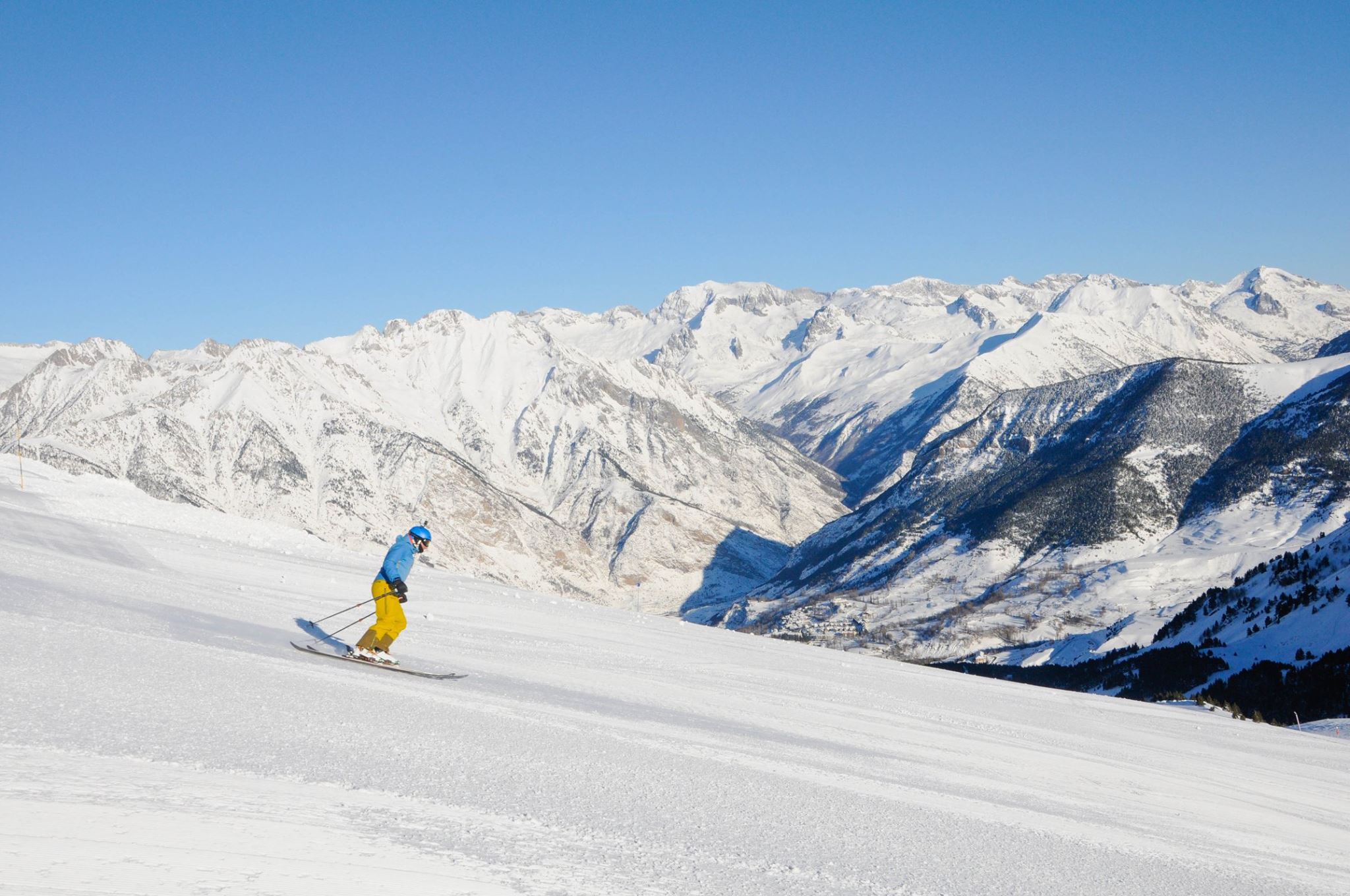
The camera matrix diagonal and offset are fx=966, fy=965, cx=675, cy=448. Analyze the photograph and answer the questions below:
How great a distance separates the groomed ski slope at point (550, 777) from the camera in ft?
20.4

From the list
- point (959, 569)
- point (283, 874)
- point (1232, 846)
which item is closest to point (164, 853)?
point (283, 874)

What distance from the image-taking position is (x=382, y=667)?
13750 mm

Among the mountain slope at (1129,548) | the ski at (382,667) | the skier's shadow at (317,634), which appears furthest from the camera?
the mountain slope at (1129,548)

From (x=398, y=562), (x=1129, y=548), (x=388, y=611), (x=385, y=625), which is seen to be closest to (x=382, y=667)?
(x=385, y=625)

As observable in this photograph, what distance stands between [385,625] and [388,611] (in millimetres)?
208

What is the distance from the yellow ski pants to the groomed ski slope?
3.65 ft

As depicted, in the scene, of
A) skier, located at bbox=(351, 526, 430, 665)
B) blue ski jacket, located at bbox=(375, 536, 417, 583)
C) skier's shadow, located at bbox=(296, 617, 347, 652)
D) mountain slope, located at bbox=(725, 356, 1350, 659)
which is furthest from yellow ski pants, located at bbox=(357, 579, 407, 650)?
mountain slope, located at bbox=(725, 356, 1350, 659)

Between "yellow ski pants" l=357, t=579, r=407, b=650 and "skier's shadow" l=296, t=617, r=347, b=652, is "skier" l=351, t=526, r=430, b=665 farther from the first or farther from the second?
"skier's shadow" l=296, t=617, r=347, b=652

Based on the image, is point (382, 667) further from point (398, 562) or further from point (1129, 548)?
point (1129, 548)

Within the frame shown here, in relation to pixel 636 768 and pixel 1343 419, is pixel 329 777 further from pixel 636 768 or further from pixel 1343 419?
pixel 1343 419

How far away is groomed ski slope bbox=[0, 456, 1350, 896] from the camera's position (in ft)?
20.4

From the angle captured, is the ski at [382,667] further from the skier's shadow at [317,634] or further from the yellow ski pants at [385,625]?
the skier's shadow at [317,634]

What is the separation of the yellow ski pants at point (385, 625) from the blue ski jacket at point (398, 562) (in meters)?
0.36

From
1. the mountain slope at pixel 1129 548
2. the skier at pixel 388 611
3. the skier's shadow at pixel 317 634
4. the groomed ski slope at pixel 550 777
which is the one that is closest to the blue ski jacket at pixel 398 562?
the skier at pixel 388 611
